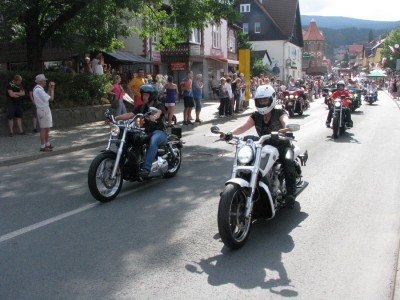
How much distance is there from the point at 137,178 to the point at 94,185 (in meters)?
0.96

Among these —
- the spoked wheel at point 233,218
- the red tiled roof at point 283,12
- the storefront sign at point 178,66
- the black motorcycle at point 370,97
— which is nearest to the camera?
the spoked wheel at point 233,218

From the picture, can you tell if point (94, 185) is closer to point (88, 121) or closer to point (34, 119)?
point (34, 119)

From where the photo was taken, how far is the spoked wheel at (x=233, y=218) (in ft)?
15.8

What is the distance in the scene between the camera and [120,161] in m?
7.30

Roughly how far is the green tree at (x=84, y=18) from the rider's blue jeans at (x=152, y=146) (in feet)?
25.4

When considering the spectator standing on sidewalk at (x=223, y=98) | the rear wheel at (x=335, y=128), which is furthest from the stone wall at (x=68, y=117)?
the rear wheel at (x=335, y=128)

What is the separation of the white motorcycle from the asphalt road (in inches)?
9.1

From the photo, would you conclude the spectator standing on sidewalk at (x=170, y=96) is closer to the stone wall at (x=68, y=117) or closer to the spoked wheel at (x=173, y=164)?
the stone wall at (x=68, y=117)

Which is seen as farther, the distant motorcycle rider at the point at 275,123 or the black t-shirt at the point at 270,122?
the black t-shirt at the point at 270,122

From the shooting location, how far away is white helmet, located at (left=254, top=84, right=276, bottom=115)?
19.7ft

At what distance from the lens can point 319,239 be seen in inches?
212

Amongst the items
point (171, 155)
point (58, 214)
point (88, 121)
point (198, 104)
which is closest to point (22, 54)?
point (88, 121)

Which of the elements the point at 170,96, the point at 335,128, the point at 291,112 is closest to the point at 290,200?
the point at 335,128

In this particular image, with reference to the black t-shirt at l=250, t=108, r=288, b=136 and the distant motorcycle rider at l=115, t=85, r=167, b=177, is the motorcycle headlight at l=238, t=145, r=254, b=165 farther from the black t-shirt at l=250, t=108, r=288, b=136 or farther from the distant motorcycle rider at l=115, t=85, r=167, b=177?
the distant motorcycle rider at l=115, t=85, r=167, b=177
